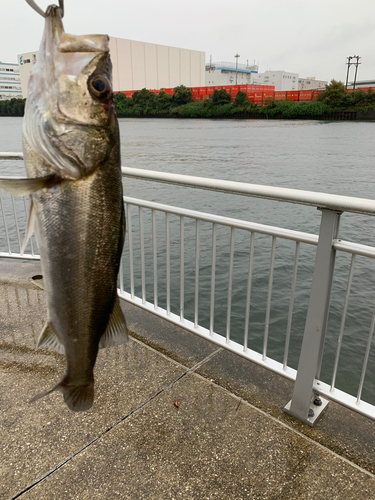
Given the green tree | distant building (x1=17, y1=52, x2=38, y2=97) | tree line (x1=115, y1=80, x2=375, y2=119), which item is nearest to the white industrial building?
tree line (x1=115, y1=80, x2=375, y2=119)

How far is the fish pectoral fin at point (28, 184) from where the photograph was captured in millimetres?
1221

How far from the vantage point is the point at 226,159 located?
999 inches

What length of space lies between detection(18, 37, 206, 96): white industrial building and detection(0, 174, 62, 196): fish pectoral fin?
9750 cm

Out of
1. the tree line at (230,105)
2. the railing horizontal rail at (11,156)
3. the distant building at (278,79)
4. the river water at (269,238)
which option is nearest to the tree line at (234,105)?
the tree line at (230,105)

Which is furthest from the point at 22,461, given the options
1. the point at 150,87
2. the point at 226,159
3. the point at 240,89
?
the point at 150,87

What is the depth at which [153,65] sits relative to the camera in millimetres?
106062

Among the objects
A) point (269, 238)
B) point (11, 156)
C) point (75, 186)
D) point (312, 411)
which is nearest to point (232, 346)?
point (312, 411)

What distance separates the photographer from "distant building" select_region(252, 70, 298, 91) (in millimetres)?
144875

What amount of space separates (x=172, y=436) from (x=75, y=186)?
198cm

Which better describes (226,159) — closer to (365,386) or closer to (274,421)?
(365,386)

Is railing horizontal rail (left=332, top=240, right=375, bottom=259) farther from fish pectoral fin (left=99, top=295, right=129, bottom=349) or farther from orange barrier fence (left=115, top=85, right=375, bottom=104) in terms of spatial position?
orange barrier fence (left=115, top=85, right=375, bottom=104)

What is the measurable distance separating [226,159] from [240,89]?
61763 millimetres

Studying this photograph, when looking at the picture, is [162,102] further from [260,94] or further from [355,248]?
[355,248]

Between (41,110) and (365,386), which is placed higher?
(41,110)
